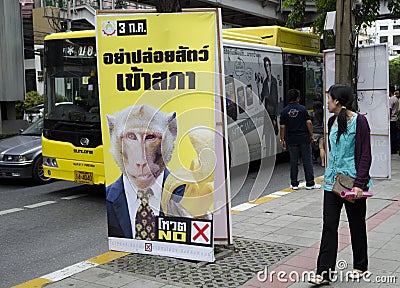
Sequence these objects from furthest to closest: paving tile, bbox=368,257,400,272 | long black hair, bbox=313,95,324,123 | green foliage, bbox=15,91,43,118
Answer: green foliage, bbox=15,91,43,118 → long black hair, bbox=313,95,324,123 → paving tile, bbox=368,257,400,272

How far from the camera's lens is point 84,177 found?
8891 millimetres

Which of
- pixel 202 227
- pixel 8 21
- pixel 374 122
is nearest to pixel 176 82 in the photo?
pixel 202 227

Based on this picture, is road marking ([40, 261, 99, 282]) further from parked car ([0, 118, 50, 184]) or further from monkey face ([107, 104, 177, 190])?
parked car ([0, 118, 50, 184])

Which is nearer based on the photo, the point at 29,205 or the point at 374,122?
the point at 29,205

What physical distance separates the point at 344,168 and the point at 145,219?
209 cm

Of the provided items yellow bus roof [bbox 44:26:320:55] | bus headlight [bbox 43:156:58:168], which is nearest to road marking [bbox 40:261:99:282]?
bus headlight [bbox 43:156:58:168]

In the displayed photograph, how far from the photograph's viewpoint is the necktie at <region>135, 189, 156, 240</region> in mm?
5383

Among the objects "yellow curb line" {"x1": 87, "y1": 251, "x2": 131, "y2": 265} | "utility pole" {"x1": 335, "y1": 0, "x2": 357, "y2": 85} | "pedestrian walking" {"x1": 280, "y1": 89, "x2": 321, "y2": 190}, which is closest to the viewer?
"yellow curb line" {"x1": 87, "y1": 251, "x2": 131, "y2": 265}

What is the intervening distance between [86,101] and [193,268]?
15.2ft

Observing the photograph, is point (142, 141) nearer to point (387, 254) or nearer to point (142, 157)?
point (142, 157)

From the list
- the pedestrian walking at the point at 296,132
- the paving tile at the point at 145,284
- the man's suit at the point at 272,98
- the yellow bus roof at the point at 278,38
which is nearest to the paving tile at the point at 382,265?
the paving tile at the point at 145,284

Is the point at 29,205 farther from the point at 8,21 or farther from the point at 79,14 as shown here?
the point at 79,14

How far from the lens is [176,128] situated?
516 centimetres

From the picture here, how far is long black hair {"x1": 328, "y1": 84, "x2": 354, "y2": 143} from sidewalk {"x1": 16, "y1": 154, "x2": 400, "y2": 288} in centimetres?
→ 141
